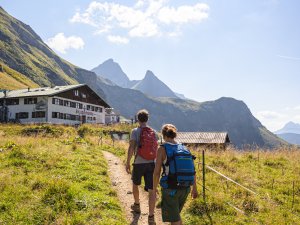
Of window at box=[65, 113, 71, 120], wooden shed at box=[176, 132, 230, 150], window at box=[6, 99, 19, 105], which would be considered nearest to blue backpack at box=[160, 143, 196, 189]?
wooden shed at box=[176, 132, 230, 150]

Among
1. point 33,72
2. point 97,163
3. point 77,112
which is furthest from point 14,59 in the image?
point 97,163

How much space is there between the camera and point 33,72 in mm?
164250

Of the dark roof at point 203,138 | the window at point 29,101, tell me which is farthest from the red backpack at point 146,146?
the window at point 29,101

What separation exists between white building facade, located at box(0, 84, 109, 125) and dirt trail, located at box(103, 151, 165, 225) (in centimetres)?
4277

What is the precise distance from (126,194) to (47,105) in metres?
47.9

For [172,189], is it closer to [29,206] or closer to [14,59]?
[29,206]

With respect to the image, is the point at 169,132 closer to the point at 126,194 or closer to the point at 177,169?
the point at 177,169

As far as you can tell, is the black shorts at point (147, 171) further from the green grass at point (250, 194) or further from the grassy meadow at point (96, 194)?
the green grass at point (250, 194)

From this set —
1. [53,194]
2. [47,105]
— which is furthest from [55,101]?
[53,194]

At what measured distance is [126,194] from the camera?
9930mm

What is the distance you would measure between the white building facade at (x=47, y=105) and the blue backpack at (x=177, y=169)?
5190cm

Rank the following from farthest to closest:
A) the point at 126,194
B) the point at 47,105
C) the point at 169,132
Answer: the point at 47,105 < the point at 126,194 < the point at 169,132

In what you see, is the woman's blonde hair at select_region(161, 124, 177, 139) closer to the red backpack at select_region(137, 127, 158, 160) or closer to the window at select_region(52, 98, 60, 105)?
the red backpack at select_region(137, 127, 158, 160)

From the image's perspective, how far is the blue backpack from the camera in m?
5.13
